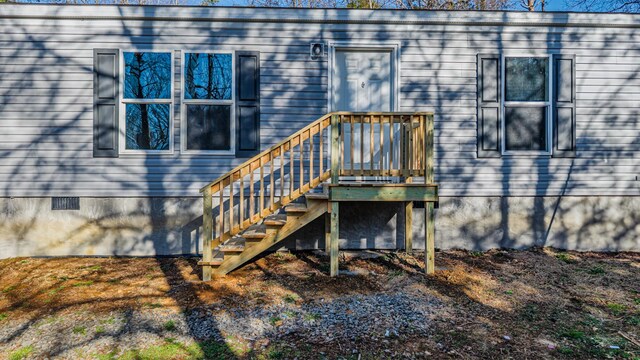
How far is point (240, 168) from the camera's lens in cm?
424

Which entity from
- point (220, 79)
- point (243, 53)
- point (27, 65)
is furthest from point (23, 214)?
point (243, 53)

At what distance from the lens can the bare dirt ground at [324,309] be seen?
2.91 meters

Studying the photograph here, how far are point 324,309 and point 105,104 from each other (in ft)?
14.5

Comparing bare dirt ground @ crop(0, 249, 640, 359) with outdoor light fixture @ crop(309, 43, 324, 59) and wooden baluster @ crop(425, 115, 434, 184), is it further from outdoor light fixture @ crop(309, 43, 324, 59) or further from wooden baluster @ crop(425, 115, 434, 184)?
outdoor light fixture @ crop(309, 43, 324, 59)

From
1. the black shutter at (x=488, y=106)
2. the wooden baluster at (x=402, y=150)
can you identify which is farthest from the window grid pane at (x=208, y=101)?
the black shutter at (x=488, y=106)

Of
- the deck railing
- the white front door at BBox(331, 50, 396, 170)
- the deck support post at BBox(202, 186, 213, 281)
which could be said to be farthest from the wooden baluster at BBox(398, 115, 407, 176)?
the deck support post at BBox(202, 186, 213, 281)

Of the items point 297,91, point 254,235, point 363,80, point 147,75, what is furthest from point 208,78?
point 254,235

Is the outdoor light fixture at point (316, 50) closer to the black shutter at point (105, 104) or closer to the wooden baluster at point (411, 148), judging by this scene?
the wooden baluster at point (411, 148)

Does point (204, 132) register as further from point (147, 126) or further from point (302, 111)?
point (302, 111)

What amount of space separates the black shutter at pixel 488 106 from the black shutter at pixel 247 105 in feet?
11.2

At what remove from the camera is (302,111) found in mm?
5441

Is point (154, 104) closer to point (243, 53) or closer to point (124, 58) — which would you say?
point (124, 58)

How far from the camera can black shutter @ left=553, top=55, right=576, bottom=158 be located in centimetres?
555

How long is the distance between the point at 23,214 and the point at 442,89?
6597mm
